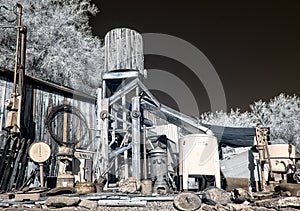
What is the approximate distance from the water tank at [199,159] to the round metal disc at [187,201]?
229cm

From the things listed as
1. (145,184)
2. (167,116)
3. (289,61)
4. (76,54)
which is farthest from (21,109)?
(289,61)

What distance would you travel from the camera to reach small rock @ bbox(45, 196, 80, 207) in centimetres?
632

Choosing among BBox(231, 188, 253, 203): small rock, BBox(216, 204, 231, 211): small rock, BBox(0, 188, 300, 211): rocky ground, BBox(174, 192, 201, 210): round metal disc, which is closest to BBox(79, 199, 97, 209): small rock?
BBox(0, 188, 300, 211): rocky ground

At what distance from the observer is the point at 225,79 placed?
19.5 m

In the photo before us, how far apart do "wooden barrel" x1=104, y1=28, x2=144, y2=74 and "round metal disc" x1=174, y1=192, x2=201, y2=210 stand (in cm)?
602

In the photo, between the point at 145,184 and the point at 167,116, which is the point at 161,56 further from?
the point at 145,184

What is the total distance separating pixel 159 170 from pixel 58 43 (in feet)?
40.7

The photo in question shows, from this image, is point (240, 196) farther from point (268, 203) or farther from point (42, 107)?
point (42, 107)

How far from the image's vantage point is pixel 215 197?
6.70m

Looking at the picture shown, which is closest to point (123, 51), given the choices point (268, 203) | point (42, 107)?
point (42, 107)

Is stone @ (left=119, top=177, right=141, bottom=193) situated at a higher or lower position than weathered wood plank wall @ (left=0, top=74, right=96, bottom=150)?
lower

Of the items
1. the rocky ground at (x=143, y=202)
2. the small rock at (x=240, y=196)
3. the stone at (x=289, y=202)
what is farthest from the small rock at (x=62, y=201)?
the stone at (x=289, y=202)

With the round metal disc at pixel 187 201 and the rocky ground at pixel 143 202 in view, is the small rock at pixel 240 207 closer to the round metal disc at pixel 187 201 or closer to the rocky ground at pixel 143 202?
the rocky ground at pixel 143 202

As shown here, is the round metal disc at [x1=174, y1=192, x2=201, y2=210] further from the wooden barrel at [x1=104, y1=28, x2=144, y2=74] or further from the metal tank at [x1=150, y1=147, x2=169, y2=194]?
the wooden barrel at [x1=104, y1=28, x2=144, y2=74]
